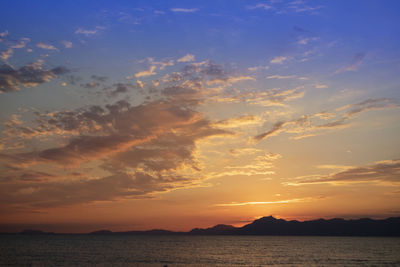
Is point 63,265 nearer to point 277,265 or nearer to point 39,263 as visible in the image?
point 39,263

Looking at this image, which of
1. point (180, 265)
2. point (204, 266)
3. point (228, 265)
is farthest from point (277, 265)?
point (180, 265)

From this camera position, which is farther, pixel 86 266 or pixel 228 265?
pixel 228 265

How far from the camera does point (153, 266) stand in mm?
71812

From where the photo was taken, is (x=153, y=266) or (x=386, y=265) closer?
(x=153, y=266)

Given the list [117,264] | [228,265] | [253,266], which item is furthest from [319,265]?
[117,264]

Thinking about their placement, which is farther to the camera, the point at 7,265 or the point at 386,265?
the point at 386,265

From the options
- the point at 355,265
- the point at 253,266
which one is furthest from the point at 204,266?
the point at 355,265

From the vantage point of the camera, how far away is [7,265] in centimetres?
6981

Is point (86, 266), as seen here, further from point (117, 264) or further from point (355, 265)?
point (355, 265)

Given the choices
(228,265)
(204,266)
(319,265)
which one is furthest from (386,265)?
(204,266)

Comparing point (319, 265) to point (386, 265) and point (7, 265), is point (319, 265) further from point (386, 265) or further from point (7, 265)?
point (7, 265)

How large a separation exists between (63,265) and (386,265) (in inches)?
3013

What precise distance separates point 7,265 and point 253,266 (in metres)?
54.8

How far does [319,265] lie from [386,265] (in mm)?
17684
